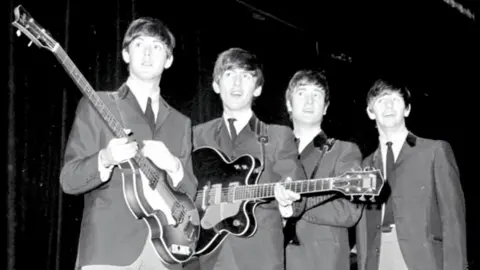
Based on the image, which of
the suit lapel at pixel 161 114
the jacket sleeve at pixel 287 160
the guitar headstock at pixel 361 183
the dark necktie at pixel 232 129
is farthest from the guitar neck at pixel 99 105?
the guitar headstock at pixel 361 183

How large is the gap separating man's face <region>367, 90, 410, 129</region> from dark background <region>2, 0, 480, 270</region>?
34.4 inches

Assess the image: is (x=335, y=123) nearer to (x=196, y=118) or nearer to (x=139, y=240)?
(x=196, y=118)

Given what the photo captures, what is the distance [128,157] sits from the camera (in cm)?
211

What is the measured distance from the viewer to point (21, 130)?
2.63 metres

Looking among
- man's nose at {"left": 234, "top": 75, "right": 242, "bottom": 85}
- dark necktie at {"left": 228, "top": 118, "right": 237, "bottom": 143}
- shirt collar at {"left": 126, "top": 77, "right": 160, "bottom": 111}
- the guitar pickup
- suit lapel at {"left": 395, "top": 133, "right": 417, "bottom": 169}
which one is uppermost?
man's nose at {"left": 234, "top": 75, "right": 242, "bottom": 85}

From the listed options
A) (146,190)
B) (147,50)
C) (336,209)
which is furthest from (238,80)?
(146,190)

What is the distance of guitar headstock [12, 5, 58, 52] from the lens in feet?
7.38

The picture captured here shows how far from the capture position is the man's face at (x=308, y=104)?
3.22 meters

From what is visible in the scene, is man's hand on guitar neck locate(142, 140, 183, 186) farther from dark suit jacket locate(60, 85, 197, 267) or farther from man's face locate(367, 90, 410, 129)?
man's face locate(367, 90, 410, 129)

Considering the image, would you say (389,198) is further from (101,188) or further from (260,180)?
(101,188)

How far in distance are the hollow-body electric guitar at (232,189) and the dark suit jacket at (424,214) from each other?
50 cm

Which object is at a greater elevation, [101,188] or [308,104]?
[308,104]

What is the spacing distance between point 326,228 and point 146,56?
1303 millimetres

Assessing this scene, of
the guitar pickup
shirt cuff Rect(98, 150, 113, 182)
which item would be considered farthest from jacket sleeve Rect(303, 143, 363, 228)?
shirt cuff Rect(98, 150, 113, 182)
